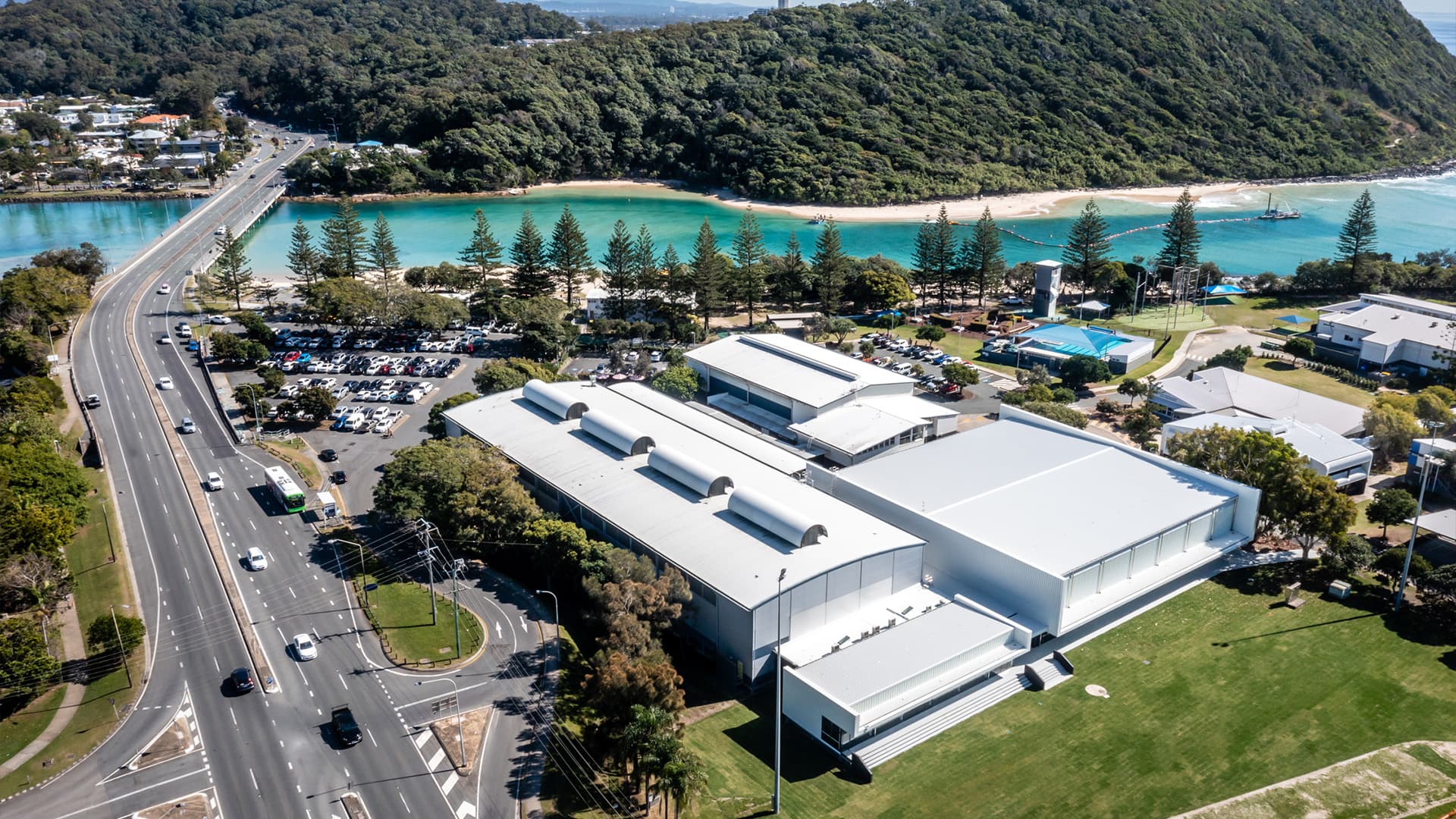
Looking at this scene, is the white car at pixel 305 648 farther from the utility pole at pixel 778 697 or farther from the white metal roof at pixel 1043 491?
the white metal roof at pixel 1043 491

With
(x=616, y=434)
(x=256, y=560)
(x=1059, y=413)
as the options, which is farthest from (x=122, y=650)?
(x=1059, y=413)

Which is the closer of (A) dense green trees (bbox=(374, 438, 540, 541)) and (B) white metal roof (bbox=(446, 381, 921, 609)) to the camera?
(B) white metal roof (bbox=(446, 381, 921, 609))

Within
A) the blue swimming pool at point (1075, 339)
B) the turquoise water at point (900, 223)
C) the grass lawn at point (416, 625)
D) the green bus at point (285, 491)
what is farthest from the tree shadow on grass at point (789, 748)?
the turquoise water at point (900, 223)

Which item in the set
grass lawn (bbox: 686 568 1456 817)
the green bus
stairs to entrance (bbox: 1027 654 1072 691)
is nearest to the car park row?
grass lawn (bbox: 686 568 1456 817)

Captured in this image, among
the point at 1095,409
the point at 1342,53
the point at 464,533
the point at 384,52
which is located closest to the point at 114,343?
the point at 464,533

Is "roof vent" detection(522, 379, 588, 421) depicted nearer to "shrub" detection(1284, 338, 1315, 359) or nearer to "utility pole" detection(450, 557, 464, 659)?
"utility pole" detection(450, 557, 464, 659)
